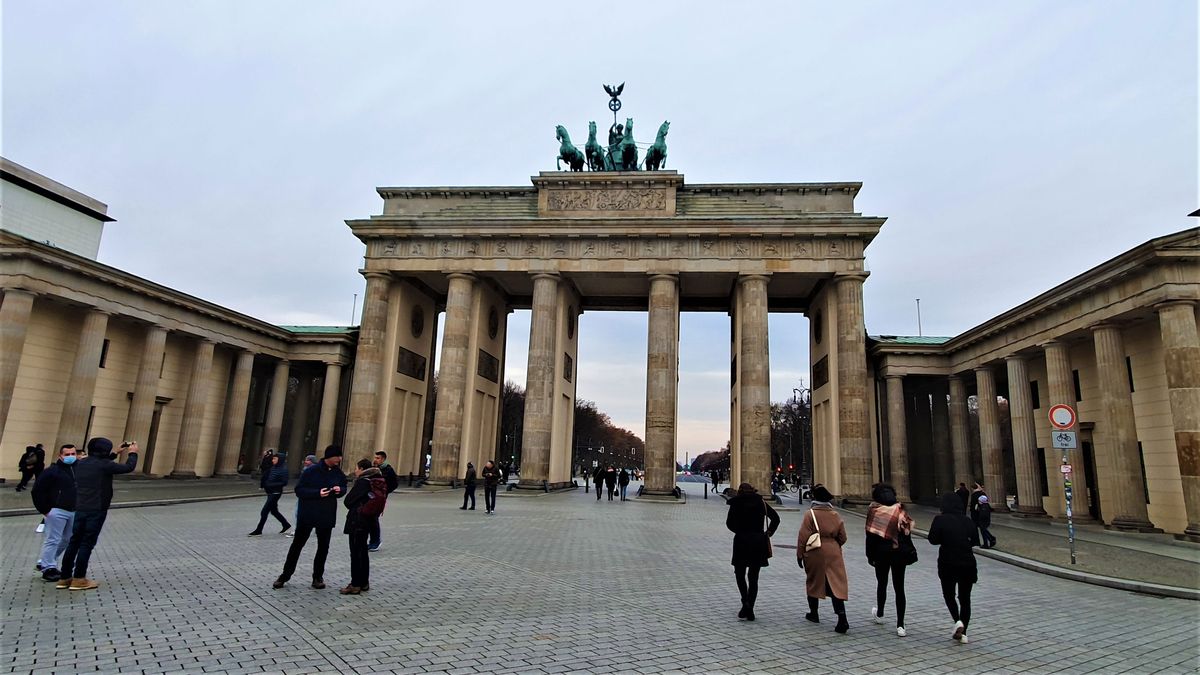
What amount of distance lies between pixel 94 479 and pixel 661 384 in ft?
84.8

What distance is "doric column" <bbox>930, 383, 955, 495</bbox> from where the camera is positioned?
1380 inches

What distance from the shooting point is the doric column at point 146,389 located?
29438 mm

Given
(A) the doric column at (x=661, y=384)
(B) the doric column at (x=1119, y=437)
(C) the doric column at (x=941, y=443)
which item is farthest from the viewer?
(C) the doric column at (x=941, y=443)

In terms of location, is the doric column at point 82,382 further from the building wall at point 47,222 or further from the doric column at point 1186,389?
the doric column at point 1186,389

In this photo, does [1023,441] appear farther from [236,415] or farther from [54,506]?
[236,415]

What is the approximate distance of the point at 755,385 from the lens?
3119cm

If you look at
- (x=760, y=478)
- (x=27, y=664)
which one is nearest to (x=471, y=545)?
(x=27, y=664)

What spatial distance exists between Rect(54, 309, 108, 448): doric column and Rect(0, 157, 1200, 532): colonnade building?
83 mm

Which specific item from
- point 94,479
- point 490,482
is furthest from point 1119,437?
point 94,479

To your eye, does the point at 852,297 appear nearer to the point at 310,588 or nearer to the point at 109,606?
the point at 310,588

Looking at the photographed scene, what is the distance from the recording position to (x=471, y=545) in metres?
12.8

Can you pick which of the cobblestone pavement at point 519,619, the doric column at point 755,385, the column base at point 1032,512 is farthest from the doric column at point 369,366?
the column base at point 1032,512

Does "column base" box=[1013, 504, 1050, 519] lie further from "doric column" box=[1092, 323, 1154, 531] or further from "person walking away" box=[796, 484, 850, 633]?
"person walking away" box=[796, 484, 850, 633]

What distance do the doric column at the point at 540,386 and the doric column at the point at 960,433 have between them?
21920 mm
